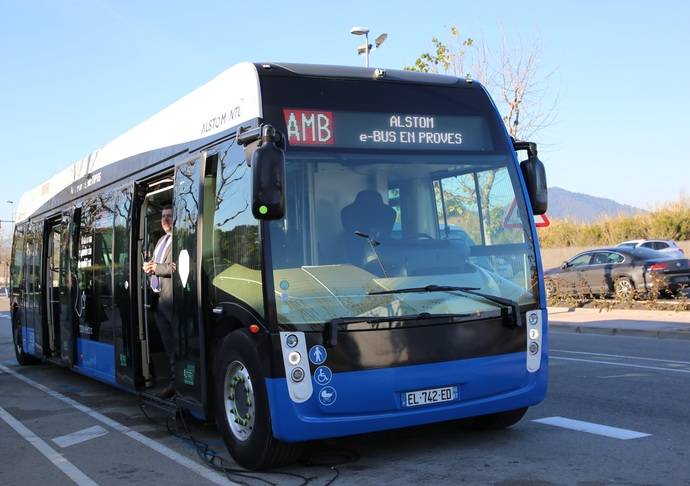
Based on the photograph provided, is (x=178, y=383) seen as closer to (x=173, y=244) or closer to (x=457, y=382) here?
(x=173, y=244)

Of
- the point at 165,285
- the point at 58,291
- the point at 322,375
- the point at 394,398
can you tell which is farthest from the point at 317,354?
the point at 58,291

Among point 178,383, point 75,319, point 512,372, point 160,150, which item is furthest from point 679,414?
point 75,319

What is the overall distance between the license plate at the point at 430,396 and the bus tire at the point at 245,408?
871 mm

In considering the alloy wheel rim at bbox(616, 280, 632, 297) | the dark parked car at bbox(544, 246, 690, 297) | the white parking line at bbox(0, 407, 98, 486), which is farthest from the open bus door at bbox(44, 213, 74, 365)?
the alloy wheel rim at bbox(616, 280, 632, 297)

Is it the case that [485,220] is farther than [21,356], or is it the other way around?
[21,356]

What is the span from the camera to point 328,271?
19.5ft

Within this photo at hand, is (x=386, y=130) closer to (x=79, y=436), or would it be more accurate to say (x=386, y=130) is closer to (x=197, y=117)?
(x=197, y=117)

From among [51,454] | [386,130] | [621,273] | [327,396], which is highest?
[386,130]

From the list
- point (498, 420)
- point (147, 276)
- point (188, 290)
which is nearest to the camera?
→ point (498, 420)

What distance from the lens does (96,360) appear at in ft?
33.0

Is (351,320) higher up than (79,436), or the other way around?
(351,320)

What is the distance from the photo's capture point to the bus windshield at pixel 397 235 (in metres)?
5.90

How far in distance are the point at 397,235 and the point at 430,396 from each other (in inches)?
49.0

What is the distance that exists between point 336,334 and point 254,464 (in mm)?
1190
